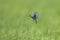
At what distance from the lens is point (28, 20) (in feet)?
42.3

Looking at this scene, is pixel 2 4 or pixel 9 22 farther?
pixel 2 4

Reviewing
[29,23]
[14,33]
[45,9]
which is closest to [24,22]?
[29,23]

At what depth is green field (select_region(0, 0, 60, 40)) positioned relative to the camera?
11.1 metres

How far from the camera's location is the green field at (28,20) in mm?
11141

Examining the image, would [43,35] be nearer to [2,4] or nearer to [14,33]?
[14,33]

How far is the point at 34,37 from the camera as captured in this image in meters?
10.9

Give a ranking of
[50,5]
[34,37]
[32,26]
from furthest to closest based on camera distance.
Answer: [50,5], [32,26], [34,37]

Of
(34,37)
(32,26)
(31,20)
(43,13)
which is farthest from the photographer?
(43,13)

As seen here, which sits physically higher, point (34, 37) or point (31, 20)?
point (31, 20)

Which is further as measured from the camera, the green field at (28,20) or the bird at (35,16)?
the bird at (35,16)

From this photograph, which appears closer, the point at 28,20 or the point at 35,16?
the point at 28,20

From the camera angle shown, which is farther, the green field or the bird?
the bird

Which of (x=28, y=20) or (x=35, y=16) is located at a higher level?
(x=35, y=16)

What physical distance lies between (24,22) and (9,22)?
0.77 metres
